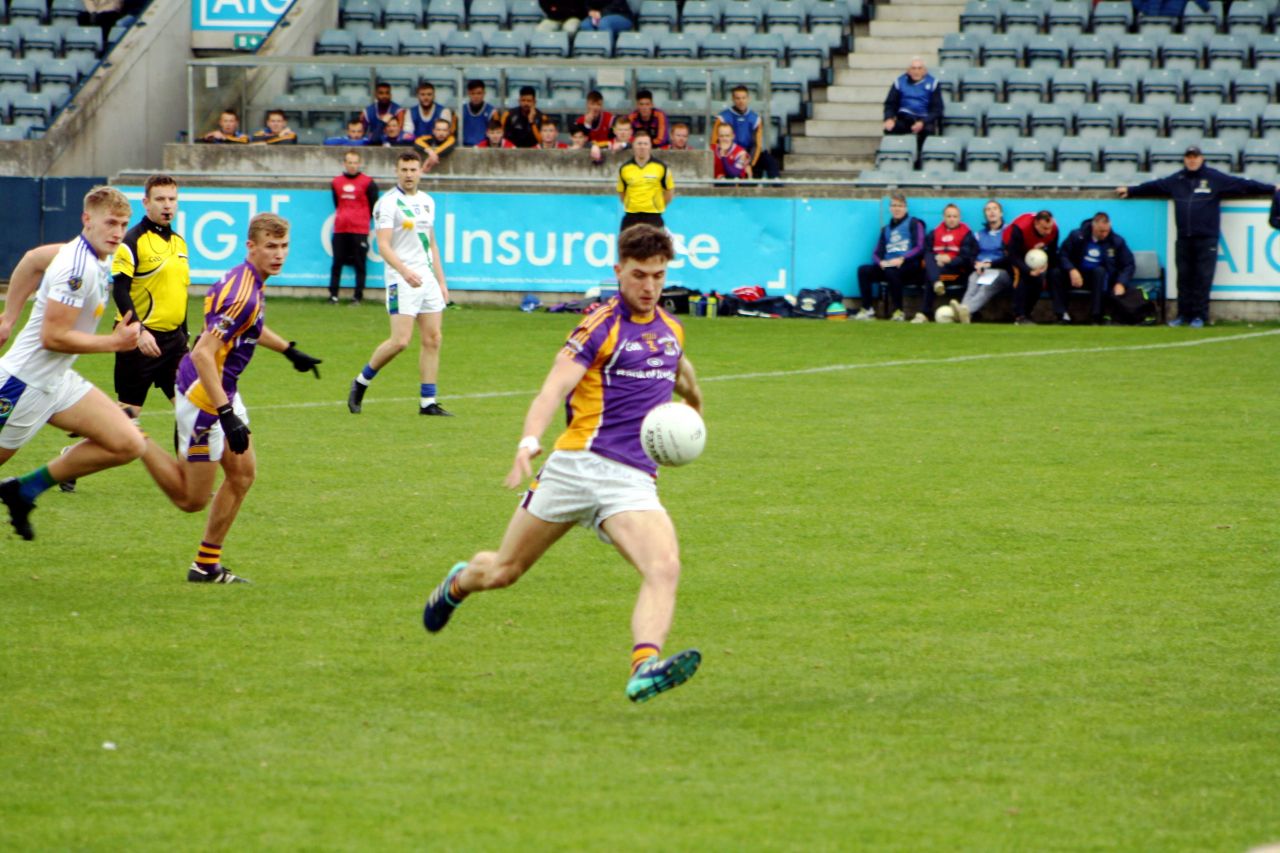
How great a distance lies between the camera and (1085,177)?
76.1 ft

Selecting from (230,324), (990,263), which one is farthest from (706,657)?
(990,263)

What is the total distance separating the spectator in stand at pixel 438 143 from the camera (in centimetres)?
2420

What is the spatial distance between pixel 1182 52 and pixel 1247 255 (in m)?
5.14

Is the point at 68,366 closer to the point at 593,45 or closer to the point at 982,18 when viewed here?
the point at 593,45

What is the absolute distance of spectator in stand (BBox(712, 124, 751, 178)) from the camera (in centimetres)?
2352

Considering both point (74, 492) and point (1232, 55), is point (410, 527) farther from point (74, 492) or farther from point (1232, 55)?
point (1232, 55)

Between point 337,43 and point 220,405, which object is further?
point 337,43

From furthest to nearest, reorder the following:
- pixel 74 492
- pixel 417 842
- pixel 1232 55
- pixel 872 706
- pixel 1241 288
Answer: pixel 1232 55 < pixel 1241 288 < pixel 74 492 < pixel 872 706 < pixel 417 842

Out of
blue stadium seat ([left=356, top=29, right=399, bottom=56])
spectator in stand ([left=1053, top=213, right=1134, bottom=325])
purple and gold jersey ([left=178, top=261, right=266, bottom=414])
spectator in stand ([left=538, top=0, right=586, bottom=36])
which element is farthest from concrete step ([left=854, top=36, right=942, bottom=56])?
purple and gold jersey ([left=178, top=261, right=266, bottom=414])

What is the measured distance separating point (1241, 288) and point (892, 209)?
4520 millimetres

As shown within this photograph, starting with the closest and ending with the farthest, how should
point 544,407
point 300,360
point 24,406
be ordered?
point 544,407 → point 24,406 → point 300,360

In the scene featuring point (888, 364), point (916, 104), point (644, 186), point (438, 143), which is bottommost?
point (888, 364)

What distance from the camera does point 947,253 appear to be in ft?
72.9

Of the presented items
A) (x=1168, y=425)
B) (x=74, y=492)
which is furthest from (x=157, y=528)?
(x=1168, y=425)
